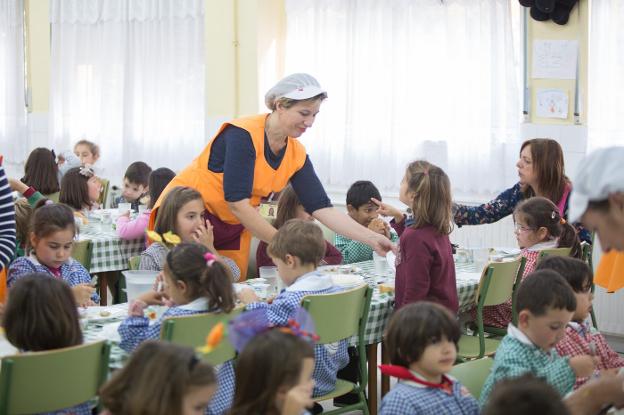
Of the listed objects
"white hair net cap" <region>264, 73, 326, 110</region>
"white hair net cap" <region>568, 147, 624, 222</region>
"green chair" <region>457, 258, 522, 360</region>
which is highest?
"white hair net cap" <region>264, 73, 326, 110</region>

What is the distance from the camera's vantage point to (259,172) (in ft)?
15.8

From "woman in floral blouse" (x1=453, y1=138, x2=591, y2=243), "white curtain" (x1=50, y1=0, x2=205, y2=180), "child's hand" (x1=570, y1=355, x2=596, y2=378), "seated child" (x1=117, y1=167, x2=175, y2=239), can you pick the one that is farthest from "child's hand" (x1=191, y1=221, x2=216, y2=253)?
"white curtain" (x1=50, y1=0, x2=205, y2=180)

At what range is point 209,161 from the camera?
4.85 m

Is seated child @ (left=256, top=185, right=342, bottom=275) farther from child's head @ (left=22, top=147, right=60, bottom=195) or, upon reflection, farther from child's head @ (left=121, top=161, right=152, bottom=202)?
child's head @ (left=22, top=147, right=60, bottom=195)

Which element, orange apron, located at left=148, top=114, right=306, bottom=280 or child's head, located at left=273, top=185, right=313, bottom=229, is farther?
child's head, located at left=273, top=185, right=313, bottom=229

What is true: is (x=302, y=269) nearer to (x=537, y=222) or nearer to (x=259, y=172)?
(x=259, y=172)

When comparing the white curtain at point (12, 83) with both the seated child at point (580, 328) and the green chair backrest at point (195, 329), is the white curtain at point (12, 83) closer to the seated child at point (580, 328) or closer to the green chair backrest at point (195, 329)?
the green chair backrest at point (195, 329)

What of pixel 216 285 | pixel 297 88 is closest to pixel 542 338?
pixel 216 285

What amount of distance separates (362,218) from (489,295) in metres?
1.30

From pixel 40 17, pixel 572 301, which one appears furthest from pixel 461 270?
pixel 40 17

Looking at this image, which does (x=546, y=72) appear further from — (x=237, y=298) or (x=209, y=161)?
(x=237, y=298)

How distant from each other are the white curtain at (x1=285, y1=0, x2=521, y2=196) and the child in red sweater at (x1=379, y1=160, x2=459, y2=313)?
3.24 meters

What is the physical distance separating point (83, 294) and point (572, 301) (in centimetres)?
207

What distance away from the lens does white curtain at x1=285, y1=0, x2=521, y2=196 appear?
7.73 metres
